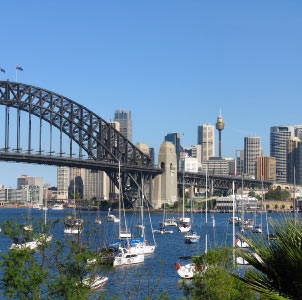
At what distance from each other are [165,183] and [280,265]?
139m

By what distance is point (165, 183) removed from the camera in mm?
148375

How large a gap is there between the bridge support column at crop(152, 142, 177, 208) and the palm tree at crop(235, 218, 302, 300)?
448ft

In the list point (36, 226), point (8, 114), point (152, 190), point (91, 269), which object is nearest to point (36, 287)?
point (91, 269)

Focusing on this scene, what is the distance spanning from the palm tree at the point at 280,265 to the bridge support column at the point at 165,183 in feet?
448

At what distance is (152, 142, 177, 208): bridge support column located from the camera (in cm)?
14825

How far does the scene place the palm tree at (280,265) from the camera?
9.73m

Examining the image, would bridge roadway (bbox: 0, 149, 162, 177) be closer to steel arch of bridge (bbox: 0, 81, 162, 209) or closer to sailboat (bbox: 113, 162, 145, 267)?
steel arch of bridge (bbox: 0, 81, 162, 209)

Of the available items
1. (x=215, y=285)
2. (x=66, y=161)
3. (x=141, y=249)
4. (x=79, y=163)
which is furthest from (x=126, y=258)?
(x=79, y=163)

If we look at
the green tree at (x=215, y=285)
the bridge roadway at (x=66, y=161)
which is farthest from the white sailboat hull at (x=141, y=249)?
the bridge roadway at (x=66, y=161)

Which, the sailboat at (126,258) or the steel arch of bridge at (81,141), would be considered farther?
the steel arch of bridge at (81,141)

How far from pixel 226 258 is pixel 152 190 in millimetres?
122361

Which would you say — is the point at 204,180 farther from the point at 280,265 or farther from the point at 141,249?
the point at 280,265

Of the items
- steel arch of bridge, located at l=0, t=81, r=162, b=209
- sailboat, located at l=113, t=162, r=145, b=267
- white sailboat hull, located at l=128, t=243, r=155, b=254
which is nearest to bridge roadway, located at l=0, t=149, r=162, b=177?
steel arch of bridge, located at l=0, t=81, r=162, b=209

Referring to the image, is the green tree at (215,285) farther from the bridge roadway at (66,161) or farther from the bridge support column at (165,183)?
the bridge support column at (165,183)
